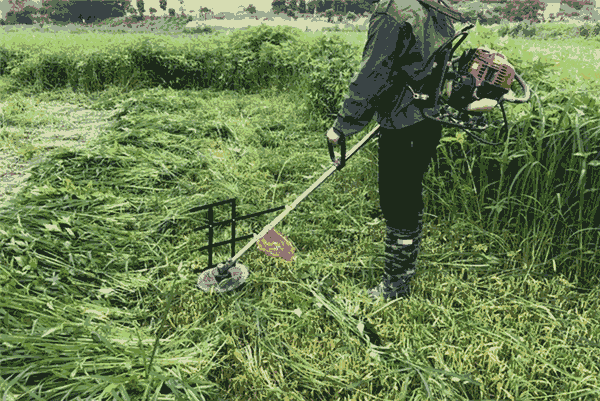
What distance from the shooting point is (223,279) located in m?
2.28

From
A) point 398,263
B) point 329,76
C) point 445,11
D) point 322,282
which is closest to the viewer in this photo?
point 445,11

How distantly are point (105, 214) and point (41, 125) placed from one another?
2.99 meters

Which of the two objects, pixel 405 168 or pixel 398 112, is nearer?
pixel 398 112

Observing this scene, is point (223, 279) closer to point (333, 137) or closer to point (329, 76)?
point (333, 137)

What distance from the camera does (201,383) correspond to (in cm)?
168

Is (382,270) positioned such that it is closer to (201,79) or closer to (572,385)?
(572,385)

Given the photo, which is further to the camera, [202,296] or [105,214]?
[105,214]

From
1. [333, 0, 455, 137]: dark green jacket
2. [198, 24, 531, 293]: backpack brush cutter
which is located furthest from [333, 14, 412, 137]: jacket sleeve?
[198, 24, 531, 293]: backpack brush cutter

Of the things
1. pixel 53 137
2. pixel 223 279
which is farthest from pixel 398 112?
pixel 53 137

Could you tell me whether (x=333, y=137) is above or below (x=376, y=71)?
below

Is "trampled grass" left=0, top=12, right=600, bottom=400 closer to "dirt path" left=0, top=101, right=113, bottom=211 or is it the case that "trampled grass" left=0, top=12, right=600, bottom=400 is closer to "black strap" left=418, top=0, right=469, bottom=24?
"dirt path" left=0, top=101, right=113, bottom=211

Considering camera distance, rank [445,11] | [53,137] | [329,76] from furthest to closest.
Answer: [329,76]
[53,137]
[445,11]

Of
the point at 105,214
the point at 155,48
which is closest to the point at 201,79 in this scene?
the point at 155,48

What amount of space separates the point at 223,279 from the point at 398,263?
1067 millimetres
